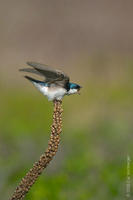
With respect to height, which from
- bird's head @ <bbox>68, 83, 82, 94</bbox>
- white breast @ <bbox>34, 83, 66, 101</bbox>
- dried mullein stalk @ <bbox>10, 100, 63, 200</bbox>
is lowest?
dried mullein stalk @ <bbox>10, 100, 63, 200</bbox>

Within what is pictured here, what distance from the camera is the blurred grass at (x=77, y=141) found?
4898 millimetres

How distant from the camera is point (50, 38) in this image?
12.1m

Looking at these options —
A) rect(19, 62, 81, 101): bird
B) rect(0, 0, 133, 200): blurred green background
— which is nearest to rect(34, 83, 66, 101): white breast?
rect(19, 62, 81, 101): bird

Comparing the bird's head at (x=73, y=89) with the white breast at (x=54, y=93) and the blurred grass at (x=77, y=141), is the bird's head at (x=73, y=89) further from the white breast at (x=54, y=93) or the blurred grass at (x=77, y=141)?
the blurred grass at (x=77, y=141)

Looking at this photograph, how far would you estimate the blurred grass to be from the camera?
4.90 m

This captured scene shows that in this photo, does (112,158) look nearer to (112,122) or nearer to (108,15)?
(112,122)

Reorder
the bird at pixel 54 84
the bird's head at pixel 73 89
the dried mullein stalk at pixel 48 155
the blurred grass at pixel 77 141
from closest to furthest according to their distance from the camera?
1. the dried mullein stalk at pixel 48 155
2. the bird at pixel 54 84
3. the bird's head at pixel 73 89
4. the blurred grass at pixel 77 141

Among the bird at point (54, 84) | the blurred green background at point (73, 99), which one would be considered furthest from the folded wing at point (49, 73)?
the blurred green background at point (73, 99)

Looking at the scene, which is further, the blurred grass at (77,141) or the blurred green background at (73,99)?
the blurred green background at (73,99)

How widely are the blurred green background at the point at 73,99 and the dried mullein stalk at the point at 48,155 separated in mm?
1320

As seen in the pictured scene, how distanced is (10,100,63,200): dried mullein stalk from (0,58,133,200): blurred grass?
134 centimetres

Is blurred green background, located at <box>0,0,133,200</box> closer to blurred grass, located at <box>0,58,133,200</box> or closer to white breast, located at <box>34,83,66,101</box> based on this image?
blurred grass, located at <box>0,58,133,200</box>

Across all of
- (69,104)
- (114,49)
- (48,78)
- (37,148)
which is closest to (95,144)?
(37,148)

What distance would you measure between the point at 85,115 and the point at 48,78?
203 inches
